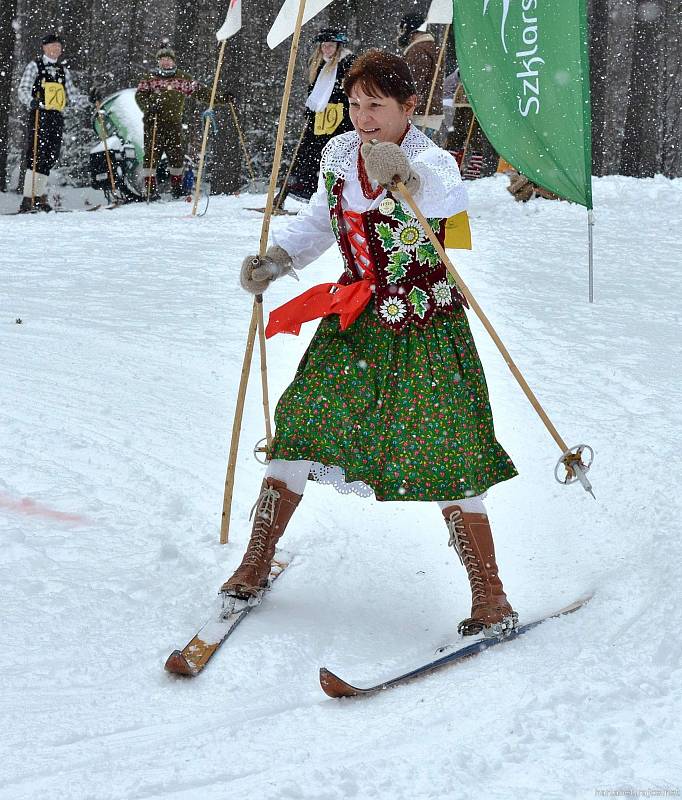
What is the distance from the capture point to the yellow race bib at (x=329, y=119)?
28.5 ft

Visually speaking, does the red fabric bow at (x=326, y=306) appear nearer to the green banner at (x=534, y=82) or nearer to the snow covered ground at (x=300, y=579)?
the snow covered ground at (x=300, y=579)

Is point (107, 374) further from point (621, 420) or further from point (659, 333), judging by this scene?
point (659, 333)

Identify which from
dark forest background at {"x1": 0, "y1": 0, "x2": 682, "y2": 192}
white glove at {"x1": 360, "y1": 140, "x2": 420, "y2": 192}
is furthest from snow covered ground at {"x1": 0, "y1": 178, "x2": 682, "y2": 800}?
dark forest background at {"x1": 0, "y1": 0, "x2": 682, "y2": 192}

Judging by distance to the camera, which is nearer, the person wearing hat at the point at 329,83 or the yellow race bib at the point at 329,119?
the person wearing hat at the point at 329,83

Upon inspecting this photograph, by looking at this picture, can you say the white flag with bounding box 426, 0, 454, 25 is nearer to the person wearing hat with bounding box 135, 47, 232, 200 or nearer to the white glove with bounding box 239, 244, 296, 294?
the person wearing hat with bounding box 135, 47, 232, 200

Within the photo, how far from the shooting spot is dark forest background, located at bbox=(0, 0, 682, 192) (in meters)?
14.1

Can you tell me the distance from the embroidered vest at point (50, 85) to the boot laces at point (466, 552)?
9230 millimetres

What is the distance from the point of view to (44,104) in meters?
10.8

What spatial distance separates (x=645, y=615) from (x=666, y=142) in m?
25.2

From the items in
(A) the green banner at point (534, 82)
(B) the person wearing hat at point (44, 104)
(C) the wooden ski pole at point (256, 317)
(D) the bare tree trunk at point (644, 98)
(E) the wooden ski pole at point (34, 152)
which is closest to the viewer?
(C) the wooden ski pole at point (256, 317)

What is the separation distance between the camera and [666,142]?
2567 centimetres

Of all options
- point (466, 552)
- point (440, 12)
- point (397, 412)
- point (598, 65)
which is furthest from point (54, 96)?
point (466, 552)

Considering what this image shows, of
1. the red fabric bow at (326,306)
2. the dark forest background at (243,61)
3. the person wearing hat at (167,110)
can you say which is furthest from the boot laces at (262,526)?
the dark forest background at (243,61)

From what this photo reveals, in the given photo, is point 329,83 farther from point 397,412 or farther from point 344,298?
point 397,412
